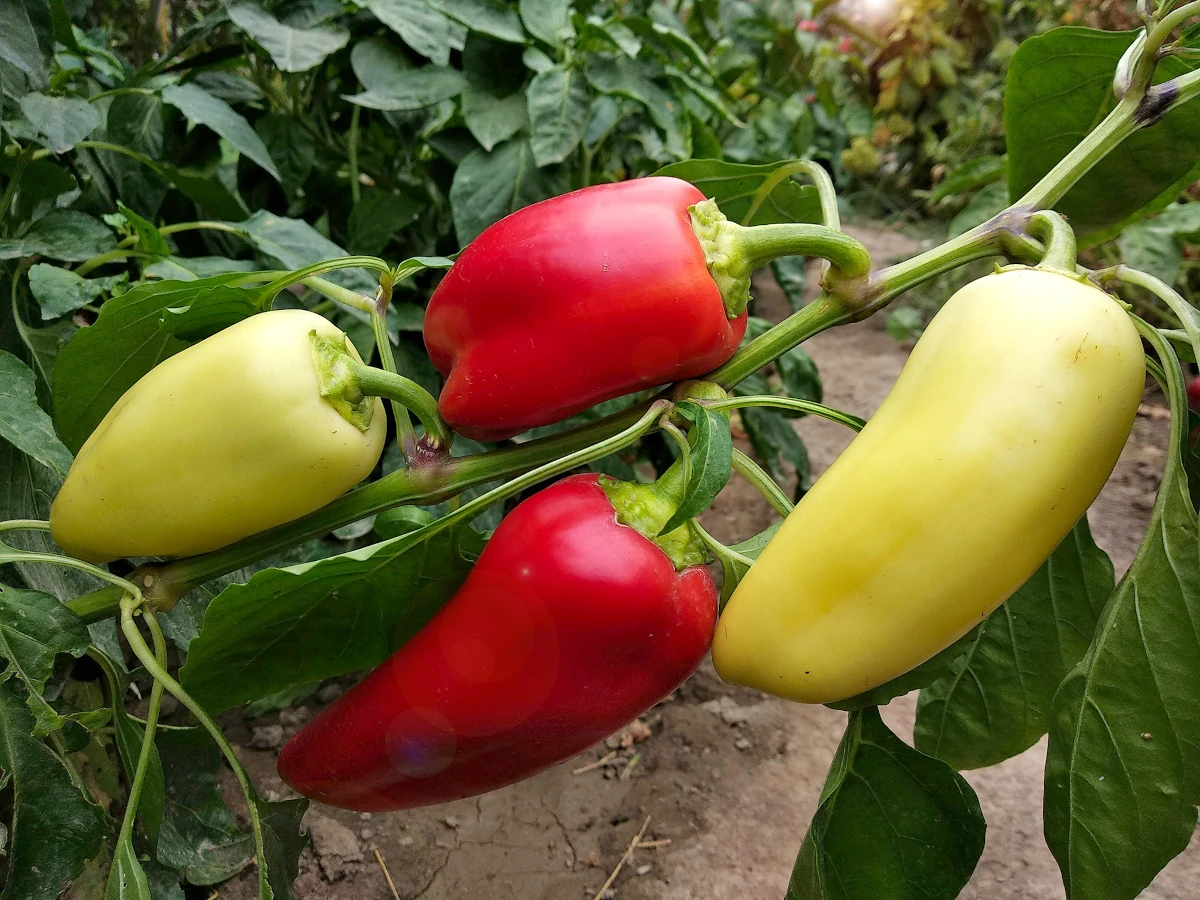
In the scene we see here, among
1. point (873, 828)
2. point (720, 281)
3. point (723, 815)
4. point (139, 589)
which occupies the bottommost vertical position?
point (723, 815)

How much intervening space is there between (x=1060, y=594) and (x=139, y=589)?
65 centimetres

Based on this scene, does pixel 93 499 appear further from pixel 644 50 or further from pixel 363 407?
pixel 644 50

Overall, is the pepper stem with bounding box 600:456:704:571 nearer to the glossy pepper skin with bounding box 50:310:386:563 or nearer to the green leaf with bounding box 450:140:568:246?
the glossy pepper skin with bounding box 50:310:386:563

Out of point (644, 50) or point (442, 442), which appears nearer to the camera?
A: point (442, 442)

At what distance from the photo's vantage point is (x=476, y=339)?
547 mm

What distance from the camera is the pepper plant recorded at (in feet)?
1.71

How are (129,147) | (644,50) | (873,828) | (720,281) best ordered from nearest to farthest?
(720,281)
(873,828)
(129,147)
(644,50)

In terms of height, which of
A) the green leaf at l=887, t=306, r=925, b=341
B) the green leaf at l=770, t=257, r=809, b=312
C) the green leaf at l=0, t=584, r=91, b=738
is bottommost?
the green leaf at l=887, t=306, r=925, b=341

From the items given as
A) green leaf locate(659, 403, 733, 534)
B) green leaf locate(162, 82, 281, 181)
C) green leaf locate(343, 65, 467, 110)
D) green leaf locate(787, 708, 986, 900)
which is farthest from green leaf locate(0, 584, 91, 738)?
green leaf locate(343, 65, 467, 110)

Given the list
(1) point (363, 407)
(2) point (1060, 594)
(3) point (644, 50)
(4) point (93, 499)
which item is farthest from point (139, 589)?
(3) point (644, 50)

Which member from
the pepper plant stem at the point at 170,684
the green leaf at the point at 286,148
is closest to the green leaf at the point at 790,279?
the green leaf at the point at 286,148

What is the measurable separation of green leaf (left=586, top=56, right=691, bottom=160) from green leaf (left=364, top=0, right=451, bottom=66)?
0.19m

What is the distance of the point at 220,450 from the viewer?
505mm

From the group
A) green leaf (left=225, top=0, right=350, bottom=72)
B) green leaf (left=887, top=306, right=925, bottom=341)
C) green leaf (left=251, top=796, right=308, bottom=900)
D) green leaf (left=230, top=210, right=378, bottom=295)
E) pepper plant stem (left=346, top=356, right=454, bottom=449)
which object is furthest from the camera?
green leaf (left=887, top=306, right=925, bottom=341)
